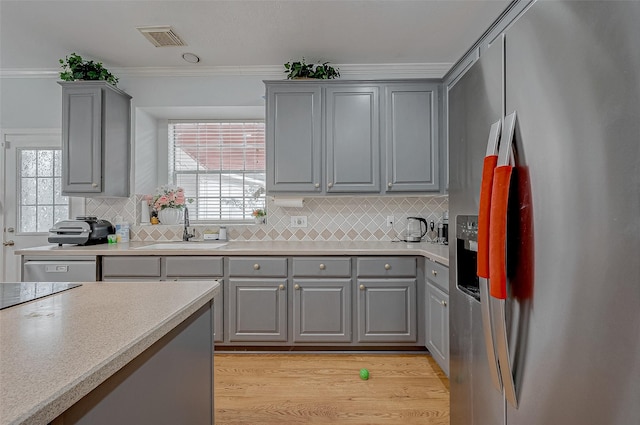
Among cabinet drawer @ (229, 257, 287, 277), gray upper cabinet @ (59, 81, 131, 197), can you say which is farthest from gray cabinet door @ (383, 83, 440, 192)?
gray upper cabinet @ (59, 81, 131, 197)

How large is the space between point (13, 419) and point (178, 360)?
2.00ft

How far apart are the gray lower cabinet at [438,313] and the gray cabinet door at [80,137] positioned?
3.08 metres

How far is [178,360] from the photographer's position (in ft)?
3.28

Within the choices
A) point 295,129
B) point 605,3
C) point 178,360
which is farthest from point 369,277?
point 605,3

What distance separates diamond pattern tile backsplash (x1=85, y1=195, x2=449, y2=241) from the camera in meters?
3.27

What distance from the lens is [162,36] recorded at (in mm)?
2666

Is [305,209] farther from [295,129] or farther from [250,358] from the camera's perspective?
[250,358]

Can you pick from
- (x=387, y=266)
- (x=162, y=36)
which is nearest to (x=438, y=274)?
(x=387, y=266)

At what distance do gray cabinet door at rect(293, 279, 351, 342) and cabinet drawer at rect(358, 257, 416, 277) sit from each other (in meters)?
0.18

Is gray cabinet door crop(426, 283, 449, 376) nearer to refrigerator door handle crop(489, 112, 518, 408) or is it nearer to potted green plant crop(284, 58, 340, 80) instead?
refrigerator door handle crop(489, 112, 518, 408)

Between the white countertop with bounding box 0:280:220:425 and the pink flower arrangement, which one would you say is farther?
the pink flower arrangement

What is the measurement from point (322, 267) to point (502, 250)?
1881 millimetres

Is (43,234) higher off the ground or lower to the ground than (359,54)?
lower

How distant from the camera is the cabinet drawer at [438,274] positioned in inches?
85.4
